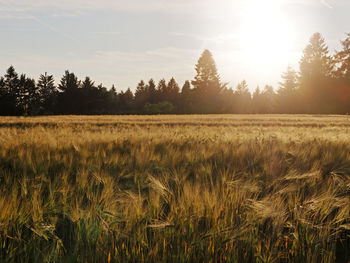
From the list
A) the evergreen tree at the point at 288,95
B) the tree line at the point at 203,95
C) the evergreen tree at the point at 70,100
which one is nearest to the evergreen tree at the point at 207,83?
the tree line at the point at 203,95

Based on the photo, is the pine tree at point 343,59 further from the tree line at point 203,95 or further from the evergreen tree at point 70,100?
the evergreen tree at point 70,100

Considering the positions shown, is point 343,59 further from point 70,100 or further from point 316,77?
point 70,100

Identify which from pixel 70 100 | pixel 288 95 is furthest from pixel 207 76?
pixel 70 100

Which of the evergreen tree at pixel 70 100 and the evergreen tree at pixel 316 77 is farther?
the evergreen tree at pixel 70 100

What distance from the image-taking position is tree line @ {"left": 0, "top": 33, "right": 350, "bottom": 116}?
44.8m

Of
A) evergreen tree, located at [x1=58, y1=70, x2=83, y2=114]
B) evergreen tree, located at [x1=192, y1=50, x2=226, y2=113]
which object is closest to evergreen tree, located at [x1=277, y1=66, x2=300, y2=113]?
evergreen tree, located at [x1=192, y1=50, x2=226, y2=113]

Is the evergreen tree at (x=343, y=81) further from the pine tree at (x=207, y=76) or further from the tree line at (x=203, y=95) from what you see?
the pine tree at (x=207, y=76)

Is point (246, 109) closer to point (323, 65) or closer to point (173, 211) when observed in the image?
point (323, 65)

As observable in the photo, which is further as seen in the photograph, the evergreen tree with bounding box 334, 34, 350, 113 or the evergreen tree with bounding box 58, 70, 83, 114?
the evergreen tree with bounding box 58, 70, 83, 114

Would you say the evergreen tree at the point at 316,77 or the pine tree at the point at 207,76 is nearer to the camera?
the evergreen tree at the point at 316,77

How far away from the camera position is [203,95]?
180 feet

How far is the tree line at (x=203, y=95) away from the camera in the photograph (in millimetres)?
44781

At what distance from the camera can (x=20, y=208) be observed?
2.01 m

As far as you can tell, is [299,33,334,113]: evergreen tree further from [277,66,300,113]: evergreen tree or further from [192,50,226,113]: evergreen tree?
[192,50,226,113]: evergreen tree
